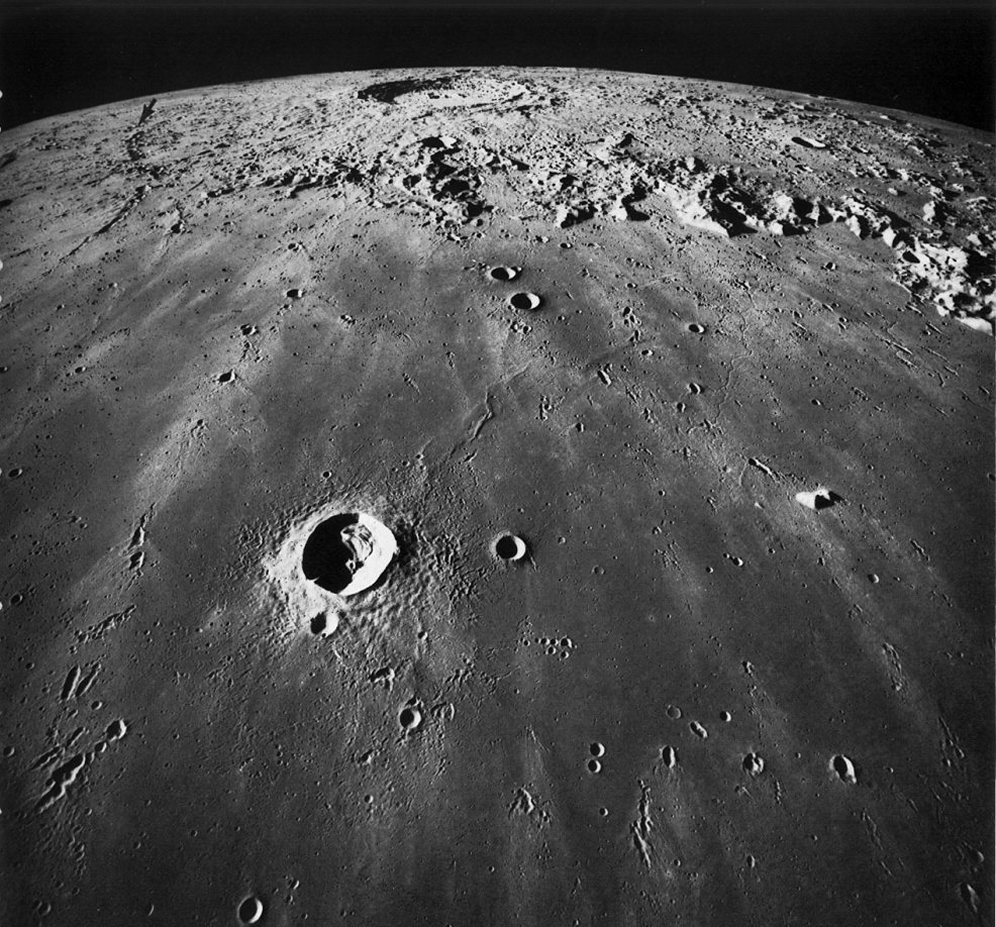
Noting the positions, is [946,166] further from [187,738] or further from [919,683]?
[187,738]

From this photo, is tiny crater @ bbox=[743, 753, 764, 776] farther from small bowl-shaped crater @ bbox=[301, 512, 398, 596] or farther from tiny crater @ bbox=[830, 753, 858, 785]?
small bowl-shaped crater @ bbox=[301, 512, 398, 596]

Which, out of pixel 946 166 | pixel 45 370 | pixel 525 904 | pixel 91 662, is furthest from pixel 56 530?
pixel 946 166

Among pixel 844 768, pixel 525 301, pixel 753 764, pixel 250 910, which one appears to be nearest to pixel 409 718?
pixel 250 910

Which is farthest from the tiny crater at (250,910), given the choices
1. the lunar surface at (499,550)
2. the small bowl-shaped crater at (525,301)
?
the small bowl-shaped crater at (525,301)

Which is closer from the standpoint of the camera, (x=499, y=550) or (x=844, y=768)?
(x=844, y=768)

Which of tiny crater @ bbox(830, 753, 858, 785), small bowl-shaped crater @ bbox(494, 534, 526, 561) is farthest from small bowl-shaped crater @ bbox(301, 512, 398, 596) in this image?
tiny crater @ bbox(830, 753, 858, 785)

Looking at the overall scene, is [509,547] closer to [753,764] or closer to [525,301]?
[753,764]
